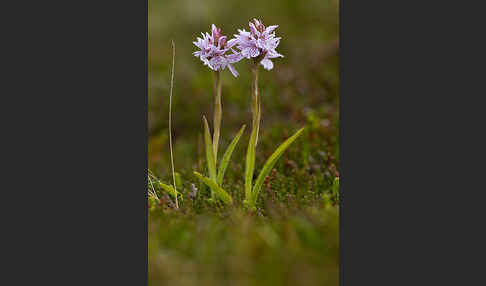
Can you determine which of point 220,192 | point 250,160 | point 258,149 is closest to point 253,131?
point 250,160

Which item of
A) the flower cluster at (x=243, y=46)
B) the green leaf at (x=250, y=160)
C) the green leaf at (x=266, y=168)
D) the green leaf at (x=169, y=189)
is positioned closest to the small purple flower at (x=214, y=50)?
the flower cluster at (x=243, y=46)

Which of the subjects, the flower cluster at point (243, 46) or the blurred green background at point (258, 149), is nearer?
the blurred green background at point (258, 149)

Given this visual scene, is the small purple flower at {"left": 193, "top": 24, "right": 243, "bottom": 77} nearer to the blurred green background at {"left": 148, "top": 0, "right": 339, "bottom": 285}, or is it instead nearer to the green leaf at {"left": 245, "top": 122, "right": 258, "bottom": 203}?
the green leaf at {"left": 245, "top": 122, "right": 258, "bottom": 203}

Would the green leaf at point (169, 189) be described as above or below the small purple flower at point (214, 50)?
below

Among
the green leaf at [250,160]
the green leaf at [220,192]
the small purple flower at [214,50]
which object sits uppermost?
the small purple flower at [214,50]

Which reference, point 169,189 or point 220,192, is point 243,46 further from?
point 169,189

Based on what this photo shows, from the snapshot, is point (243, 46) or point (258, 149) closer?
point (243, 46)

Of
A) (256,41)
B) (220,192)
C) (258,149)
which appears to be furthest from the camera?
(258,149)

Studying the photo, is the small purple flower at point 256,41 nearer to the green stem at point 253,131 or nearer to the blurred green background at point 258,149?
the green stem at point 253,131
